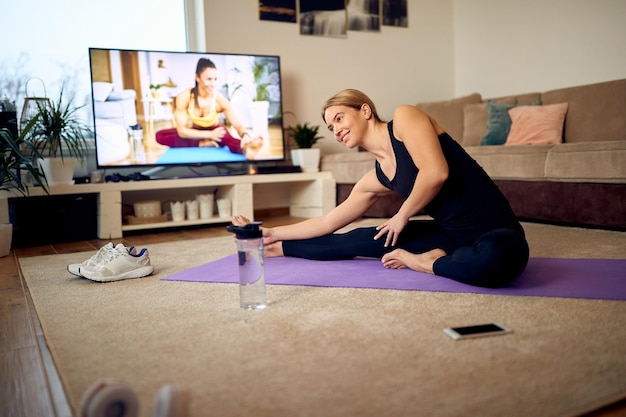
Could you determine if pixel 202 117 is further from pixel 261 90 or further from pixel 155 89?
pixel 261 90

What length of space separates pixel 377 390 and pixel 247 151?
3.35 metres

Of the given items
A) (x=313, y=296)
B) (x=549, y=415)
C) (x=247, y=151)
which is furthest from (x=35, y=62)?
(x=549, y=415)

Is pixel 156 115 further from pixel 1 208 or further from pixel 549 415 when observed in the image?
pixel 549 415

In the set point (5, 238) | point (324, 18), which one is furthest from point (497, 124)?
point (5, 238)

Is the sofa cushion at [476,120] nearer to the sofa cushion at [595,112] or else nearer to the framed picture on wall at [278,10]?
the sofa cushion at [595,112]

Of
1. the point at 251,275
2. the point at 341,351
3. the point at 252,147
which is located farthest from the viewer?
the point at 252,147

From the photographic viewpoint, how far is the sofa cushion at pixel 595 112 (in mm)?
3836

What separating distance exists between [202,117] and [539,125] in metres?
2.36

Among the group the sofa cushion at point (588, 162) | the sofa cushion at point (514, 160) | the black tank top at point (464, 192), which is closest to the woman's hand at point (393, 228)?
the black tank top at point (464, 192)

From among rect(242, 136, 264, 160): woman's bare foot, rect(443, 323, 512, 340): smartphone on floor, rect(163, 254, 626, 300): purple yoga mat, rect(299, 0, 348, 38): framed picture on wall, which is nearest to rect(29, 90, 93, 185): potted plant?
rect(242, 136, 264, 160): woman's bare foot

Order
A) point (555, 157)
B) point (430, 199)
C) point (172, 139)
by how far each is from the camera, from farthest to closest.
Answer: point (172, 139) < point (555, 157) < point (430, 199)

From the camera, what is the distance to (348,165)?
4.42 metres

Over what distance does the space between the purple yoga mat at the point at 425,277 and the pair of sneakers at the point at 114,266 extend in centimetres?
15

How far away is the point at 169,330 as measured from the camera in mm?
1559
